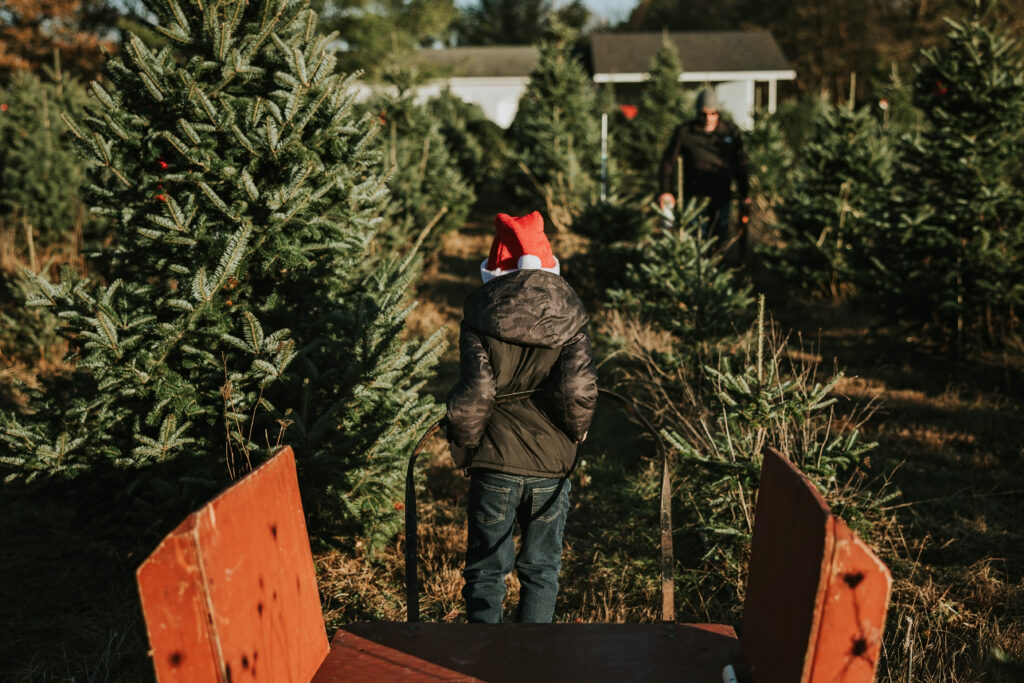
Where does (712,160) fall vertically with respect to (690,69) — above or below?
below

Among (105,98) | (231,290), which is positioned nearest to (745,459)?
(231,290)

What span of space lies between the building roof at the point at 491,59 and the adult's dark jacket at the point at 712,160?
3395cm

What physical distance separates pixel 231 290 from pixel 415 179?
23.9 feet

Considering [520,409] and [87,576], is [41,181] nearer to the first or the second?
[87,576]

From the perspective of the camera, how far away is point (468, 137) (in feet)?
57.9

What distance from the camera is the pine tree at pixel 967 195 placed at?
6.71 metres

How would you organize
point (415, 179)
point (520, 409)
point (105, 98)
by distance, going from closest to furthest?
point (520, 409)
point (105, 98)
point (415, 179)

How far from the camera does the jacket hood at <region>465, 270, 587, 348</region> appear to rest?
2861 mm

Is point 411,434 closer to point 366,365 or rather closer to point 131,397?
point 366,365

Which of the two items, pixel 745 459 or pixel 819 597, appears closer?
pixel 819 597

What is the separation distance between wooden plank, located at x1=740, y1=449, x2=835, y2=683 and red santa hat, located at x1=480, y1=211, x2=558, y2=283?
3.67 ft

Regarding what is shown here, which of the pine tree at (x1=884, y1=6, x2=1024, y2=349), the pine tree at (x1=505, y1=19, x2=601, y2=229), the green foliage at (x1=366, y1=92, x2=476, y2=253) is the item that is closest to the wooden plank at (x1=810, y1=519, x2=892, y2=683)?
the pine tree at (x1=884, y1=6, x2=1024, y2=349)

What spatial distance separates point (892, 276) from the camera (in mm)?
7281

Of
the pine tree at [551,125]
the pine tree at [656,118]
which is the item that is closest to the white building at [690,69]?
the pine tree at [656,118]
